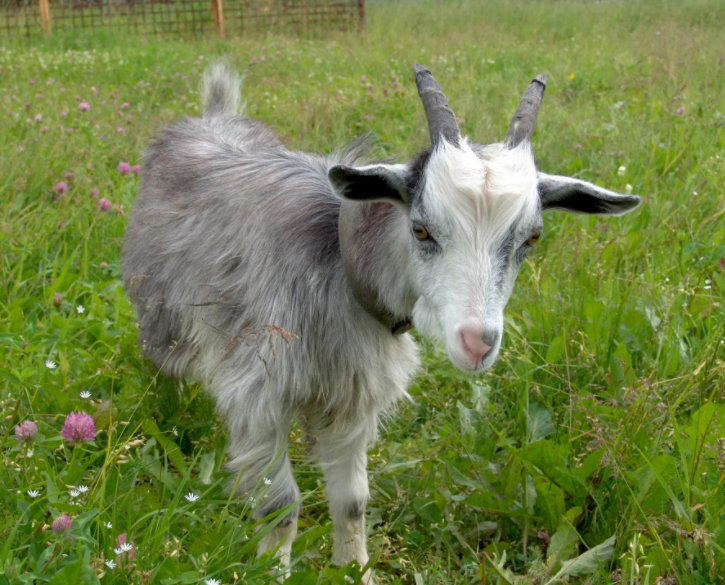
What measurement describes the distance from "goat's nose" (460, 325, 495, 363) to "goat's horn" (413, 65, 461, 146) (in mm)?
519

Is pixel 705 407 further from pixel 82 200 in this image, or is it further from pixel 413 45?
pixel 413 45

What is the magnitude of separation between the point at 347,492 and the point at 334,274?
756mm

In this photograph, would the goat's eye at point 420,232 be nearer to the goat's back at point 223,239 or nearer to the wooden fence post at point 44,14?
the goat's back at point 223,239

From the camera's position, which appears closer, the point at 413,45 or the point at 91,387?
the point at 91,387

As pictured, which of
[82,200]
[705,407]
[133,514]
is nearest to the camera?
[133,514]

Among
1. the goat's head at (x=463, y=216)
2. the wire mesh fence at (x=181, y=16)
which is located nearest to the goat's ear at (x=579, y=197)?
the goat's head at (x=463, y=216)

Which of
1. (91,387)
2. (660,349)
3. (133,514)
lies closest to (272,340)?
(133,514)

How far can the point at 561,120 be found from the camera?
583 cm

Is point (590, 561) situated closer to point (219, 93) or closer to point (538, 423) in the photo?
point (538, 423)

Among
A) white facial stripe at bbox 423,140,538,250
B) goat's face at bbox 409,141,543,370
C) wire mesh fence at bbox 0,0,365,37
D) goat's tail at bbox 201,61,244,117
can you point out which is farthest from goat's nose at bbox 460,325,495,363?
wire mesh fence at bbox 0,0,365,37

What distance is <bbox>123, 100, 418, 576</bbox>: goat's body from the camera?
2402 mm

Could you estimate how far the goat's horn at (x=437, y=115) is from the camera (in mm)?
2088

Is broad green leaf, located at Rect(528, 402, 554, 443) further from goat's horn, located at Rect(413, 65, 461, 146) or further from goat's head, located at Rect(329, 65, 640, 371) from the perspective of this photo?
goat's horn, located at Rect(413, 65, 461, 146)

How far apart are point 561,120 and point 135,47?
19.1 ft
